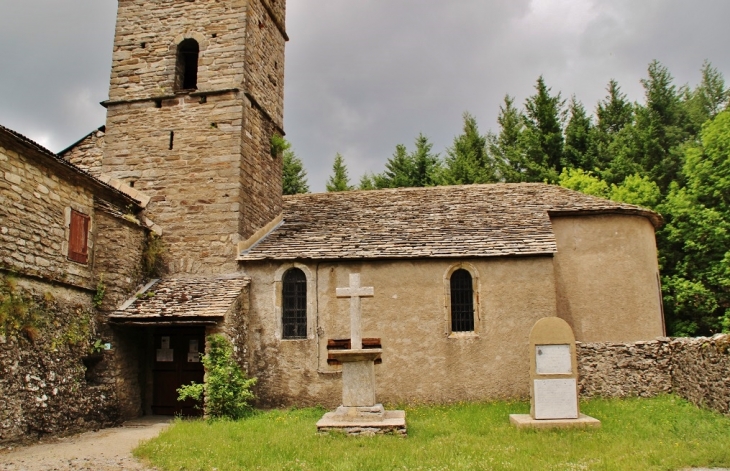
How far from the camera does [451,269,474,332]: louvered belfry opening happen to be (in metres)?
15.1

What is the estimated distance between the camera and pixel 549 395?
1100cm

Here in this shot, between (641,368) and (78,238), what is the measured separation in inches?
544

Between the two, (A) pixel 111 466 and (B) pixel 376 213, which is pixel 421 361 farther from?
(A) pixel 111 466

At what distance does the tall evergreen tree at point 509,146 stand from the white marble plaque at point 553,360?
21835 mm

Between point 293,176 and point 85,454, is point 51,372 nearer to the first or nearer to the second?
point 85,454

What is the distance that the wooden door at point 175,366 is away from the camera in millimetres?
14453

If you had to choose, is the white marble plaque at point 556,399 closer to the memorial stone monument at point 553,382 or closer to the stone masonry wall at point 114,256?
the memorial stone monument at point 553,382

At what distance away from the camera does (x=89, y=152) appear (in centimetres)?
1731

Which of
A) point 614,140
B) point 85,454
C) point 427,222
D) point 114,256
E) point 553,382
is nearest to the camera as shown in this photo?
point 85,454

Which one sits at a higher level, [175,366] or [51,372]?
[51,372]

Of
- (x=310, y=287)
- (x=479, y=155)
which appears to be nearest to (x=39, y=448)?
(x=310, y=287)

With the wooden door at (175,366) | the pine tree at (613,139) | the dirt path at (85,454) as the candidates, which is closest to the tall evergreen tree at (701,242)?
the pine tree at (613,139)

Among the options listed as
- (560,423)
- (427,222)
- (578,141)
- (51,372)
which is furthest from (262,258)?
(578,141)

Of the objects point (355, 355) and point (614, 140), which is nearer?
point (355, 355)
